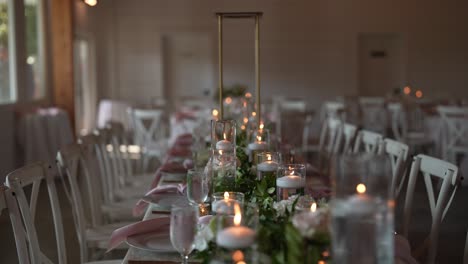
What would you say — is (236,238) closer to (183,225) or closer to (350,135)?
(183,225)

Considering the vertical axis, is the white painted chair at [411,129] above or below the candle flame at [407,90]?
below

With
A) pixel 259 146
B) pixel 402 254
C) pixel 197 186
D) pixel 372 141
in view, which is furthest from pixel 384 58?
pixel 402 254

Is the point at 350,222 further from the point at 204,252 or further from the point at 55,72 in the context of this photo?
the point at 55,72

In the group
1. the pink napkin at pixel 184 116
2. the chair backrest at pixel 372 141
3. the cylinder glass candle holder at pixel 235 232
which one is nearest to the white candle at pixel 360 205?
the cylinder glass candle holder at pixel 235 232

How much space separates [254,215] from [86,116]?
10526mm

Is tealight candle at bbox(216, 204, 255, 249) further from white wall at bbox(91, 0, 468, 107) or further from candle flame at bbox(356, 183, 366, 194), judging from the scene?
white wall at bbox(91, 0, 468, 107)

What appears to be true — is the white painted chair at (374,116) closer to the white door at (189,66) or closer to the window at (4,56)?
the white door at (189,66)

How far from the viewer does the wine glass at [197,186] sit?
7.18 ft

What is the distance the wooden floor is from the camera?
443 cm

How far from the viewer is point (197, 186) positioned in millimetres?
2193

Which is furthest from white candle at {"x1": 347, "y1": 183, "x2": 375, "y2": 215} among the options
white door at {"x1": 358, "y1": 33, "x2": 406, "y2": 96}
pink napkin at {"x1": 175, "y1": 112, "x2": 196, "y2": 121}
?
white door at {"x1": 358, "y1": 33, "x2": 406, "y2": 96}

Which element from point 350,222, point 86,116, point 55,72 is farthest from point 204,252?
point 86,116

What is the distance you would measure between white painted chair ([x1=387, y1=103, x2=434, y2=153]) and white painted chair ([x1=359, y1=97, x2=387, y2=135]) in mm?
354

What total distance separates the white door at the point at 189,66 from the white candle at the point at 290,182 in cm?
1028
